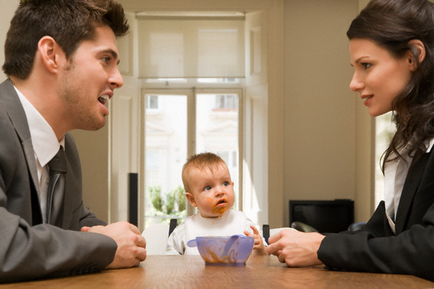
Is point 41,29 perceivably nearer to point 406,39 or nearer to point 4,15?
point 4,15

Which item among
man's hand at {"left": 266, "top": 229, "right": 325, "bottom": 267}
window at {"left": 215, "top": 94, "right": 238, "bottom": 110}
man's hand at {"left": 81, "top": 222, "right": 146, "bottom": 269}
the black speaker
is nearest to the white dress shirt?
man's hand at {"left": 81, "top": 222, "right": 146, "bottom": 269}

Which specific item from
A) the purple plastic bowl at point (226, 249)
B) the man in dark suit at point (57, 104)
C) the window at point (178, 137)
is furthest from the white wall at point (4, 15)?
the window at point (178, 137)

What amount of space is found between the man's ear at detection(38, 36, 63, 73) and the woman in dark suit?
868 mm

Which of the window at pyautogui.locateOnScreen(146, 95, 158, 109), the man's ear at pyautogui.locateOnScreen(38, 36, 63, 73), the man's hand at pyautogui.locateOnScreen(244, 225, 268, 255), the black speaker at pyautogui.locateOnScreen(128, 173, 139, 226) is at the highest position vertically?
the window at pyautogui.locateOnScreen(146, 95, 158, 109)

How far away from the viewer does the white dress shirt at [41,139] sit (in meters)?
1.69

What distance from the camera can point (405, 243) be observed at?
4.30 feet

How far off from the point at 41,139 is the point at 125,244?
45 centimetres

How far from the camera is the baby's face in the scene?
248 cm

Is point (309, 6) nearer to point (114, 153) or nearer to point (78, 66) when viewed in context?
point (114, 153)

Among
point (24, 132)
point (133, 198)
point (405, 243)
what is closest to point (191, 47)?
point (133, 198)

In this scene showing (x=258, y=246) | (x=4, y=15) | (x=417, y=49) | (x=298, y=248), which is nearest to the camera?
(x=298, y=248)

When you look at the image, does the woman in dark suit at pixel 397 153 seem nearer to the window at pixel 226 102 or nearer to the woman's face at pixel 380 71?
the woman's face at pixel 380 71

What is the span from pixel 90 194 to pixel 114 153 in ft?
1.65

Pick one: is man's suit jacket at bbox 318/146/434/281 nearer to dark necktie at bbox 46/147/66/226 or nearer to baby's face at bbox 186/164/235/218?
dark necktie at bbox 46/147/66/226
